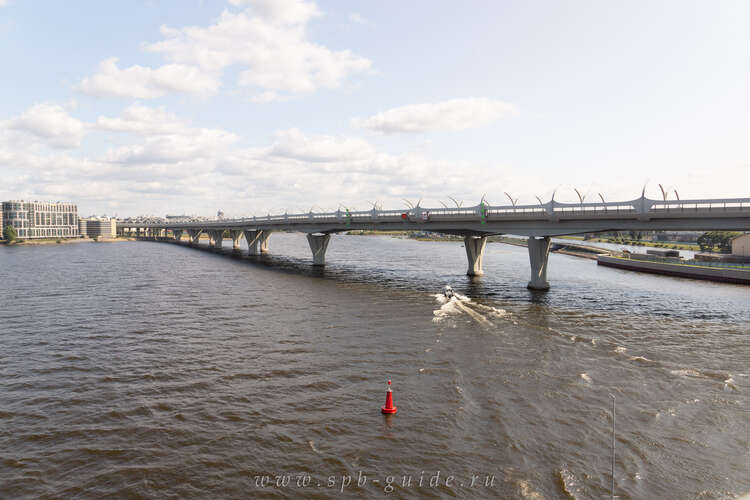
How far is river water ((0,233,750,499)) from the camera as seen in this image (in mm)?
14430

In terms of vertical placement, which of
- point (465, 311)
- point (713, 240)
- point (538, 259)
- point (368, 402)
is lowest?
point (368, 402)

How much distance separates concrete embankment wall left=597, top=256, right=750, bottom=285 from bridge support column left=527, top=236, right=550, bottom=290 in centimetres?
3930

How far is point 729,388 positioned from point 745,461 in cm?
877

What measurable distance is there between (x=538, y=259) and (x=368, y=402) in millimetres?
42210

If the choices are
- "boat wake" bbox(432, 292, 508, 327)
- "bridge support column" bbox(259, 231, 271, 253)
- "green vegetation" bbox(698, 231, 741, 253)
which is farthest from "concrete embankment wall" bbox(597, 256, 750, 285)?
"bridge support column" bbox(259, 231, 271, 253)

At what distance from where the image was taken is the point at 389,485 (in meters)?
14.0

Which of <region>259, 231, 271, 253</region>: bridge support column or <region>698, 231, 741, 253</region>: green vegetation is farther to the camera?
<region>698, 231, 741, 253</region>: green vegetation

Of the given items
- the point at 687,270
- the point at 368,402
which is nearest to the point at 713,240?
the point at 687,270

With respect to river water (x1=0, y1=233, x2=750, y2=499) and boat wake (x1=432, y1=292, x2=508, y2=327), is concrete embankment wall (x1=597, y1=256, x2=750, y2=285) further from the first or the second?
boat wake (x1=432, y1=292, x2=508, y2=327)

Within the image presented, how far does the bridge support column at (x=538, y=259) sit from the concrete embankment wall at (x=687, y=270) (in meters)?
39.3

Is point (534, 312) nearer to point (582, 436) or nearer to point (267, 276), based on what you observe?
point (582, 436)

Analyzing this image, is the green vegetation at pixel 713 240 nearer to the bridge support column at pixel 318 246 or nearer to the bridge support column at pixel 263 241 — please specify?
the bridge support column at pixel 318 246

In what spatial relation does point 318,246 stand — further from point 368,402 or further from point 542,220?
point 368,402

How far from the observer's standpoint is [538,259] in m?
55.5
